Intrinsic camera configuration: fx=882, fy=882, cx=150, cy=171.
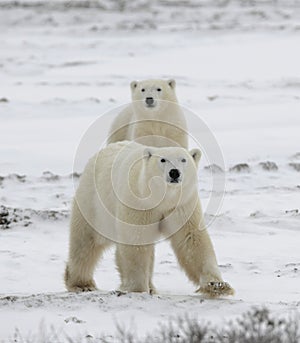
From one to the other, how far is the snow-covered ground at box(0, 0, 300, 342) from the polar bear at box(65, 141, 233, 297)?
19 centimetres

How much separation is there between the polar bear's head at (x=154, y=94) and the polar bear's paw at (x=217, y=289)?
3.48m

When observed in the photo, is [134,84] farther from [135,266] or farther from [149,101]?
[135,266]

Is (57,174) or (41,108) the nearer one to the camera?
(57,174)

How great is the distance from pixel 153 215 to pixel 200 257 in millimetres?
361

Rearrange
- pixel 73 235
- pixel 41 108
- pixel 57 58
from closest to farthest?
pixel 73 235 → pixel 41 108 → pixel 57 58

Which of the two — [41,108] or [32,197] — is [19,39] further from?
[32,197]

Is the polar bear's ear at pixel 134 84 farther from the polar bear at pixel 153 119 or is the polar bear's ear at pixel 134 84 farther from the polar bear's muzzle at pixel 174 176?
the polar bear's muzzle at pixel 174 176

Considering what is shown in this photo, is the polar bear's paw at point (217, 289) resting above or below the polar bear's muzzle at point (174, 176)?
below

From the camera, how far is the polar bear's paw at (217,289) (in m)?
4.84

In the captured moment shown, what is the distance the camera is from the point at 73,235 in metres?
5.51

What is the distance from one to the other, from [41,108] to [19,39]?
11071mm

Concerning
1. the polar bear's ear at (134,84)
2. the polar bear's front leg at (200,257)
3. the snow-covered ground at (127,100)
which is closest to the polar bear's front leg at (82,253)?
the snow-covered ground at (127,100)

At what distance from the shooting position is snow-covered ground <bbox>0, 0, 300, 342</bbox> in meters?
4.65

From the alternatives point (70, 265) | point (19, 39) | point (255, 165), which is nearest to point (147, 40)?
point (19, 39)
